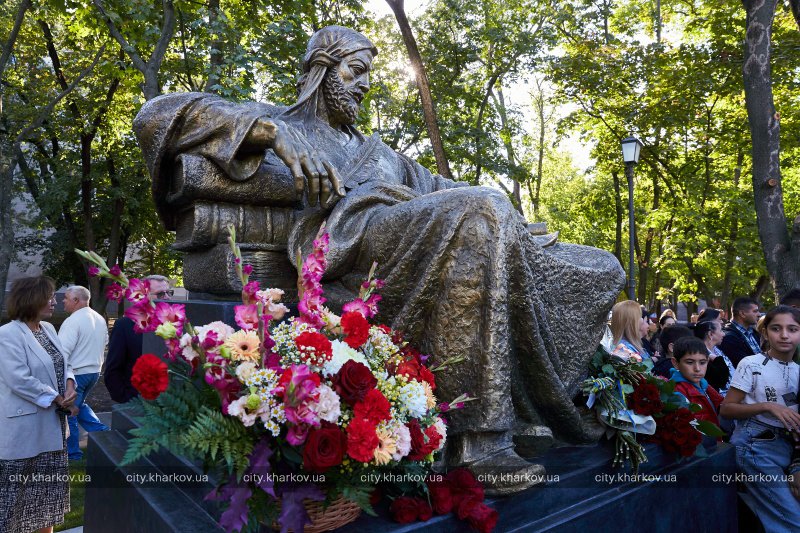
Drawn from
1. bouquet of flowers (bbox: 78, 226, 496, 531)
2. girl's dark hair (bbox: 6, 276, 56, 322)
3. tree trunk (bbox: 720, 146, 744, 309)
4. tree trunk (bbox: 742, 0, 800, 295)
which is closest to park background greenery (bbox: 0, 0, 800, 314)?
tree trunk (bbox: 720, 146, 744, 309)

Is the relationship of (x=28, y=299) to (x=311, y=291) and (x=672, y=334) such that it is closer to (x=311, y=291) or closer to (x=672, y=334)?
(x=311, y=291)

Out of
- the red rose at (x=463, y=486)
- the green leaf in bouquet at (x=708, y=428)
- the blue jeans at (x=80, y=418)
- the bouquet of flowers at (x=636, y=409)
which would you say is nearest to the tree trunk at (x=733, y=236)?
the green leaf in bouquet at (x=708, y=428)

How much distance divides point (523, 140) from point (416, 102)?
6316 mm

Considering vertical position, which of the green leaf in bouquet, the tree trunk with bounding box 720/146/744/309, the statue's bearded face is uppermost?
the tree trunk with bounding box 720/146/744/309

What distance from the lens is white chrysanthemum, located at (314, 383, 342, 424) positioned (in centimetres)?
158

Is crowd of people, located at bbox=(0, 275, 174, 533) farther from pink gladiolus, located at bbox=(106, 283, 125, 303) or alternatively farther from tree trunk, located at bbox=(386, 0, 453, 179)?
tree trunk, located at bbox=(386, 0, 453, 179)

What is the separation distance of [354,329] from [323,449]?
40 centimetres

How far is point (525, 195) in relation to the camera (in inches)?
1023

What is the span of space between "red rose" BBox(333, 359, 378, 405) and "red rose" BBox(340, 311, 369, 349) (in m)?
0.11

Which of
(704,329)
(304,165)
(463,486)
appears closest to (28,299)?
(304,165)

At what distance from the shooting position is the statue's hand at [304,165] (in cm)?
265

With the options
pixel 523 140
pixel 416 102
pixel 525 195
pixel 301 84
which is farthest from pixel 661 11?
pixel 301 84

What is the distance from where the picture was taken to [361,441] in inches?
62.3

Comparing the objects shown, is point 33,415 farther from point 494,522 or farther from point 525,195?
point 525,195
